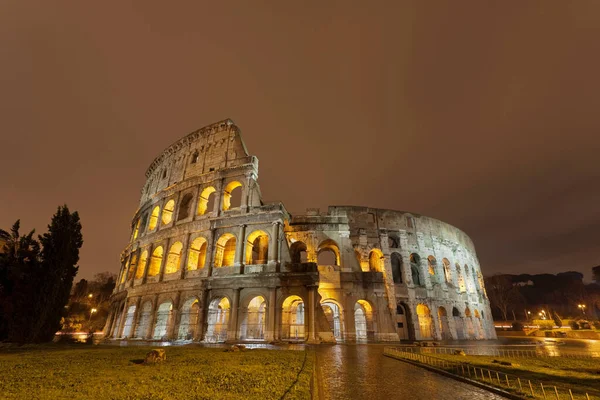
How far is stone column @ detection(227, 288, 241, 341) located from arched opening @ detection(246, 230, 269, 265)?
319cm

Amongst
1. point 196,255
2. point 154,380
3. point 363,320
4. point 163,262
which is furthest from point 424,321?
point 154,380

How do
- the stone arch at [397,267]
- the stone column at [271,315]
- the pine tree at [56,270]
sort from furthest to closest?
1. the stone arch at [397,267]
2. the stone column at [271,315]
3. the pine tree at [56,270]

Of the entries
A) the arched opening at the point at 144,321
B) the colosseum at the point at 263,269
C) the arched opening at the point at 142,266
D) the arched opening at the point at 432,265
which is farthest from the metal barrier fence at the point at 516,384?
the arched opening at the point at 142,266

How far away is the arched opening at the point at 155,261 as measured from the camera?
28.3 m

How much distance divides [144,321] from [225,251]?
9.33m

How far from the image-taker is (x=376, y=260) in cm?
3203

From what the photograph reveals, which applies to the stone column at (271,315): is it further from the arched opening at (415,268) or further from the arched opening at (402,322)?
the arched opening at (415,268)

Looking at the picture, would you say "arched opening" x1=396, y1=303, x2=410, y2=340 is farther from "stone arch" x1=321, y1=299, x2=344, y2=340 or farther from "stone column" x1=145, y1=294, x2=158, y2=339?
"stone column" x1=145, y1=294, x2=158, y2=339

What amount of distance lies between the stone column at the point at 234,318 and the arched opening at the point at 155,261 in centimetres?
1079

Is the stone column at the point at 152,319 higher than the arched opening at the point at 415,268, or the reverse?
the arched opening at the point at 415,268

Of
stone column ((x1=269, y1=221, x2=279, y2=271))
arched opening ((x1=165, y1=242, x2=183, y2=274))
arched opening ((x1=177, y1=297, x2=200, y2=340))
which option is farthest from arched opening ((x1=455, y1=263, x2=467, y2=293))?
arched opening ((x1=165, y1=242, x2=183, y2=274))

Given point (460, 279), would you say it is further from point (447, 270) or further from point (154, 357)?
point (154, 357)

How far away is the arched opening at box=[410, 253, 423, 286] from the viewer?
3297 centimetres

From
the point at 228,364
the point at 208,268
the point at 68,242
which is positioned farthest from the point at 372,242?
the point at 68,242
